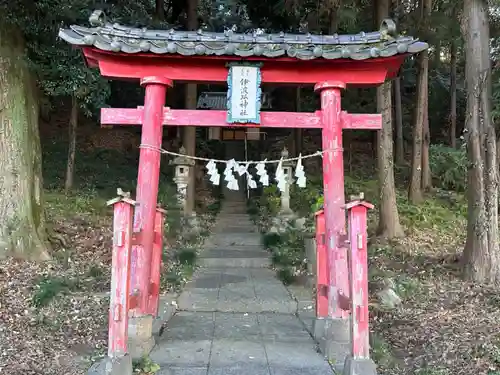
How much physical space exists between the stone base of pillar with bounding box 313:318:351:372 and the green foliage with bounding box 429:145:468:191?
11520 mm

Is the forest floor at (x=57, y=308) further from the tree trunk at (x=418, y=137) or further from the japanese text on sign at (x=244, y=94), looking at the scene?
the tree trunk at (x=418, y=137)

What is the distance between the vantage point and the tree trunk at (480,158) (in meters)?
7.59

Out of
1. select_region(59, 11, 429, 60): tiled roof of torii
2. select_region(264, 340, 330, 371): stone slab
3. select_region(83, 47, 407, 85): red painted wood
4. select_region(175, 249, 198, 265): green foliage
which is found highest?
select_region(59, 11, 429, 60): tiled roof of torii

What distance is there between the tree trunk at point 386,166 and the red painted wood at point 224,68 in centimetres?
491

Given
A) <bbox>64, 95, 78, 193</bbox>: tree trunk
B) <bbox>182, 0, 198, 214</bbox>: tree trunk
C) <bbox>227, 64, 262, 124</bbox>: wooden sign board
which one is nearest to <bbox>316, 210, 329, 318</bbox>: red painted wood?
<bbox>227, 64, 262, 124</bbox>: wooden sign board

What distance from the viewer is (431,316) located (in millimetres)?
6594

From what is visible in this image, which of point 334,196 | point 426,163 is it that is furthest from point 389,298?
point 426,163

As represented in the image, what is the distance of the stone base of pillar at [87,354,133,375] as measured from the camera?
4.50 m

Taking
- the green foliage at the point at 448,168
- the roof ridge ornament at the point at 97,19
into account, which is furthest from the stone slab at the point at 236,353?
the green foliage at the point at 448,168

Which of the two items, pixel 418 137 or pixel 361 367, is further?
pixel 418 137

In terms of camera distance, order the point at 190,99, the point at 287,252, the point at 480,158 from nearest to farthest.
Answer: the point at 480,158
the point at 287,252
the point at 190,99

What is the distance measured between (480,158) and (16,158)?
305 inches

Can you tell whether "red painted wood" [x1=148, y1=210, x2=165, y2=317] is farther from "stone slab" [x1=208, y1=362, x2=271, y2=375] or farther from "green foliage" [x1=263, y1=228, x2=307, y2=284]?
"green foliage" [x1=263, y1=228, x2=307, y2=284]

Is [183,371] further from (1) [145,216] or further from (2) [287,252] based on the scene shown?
(2) [287,252]
